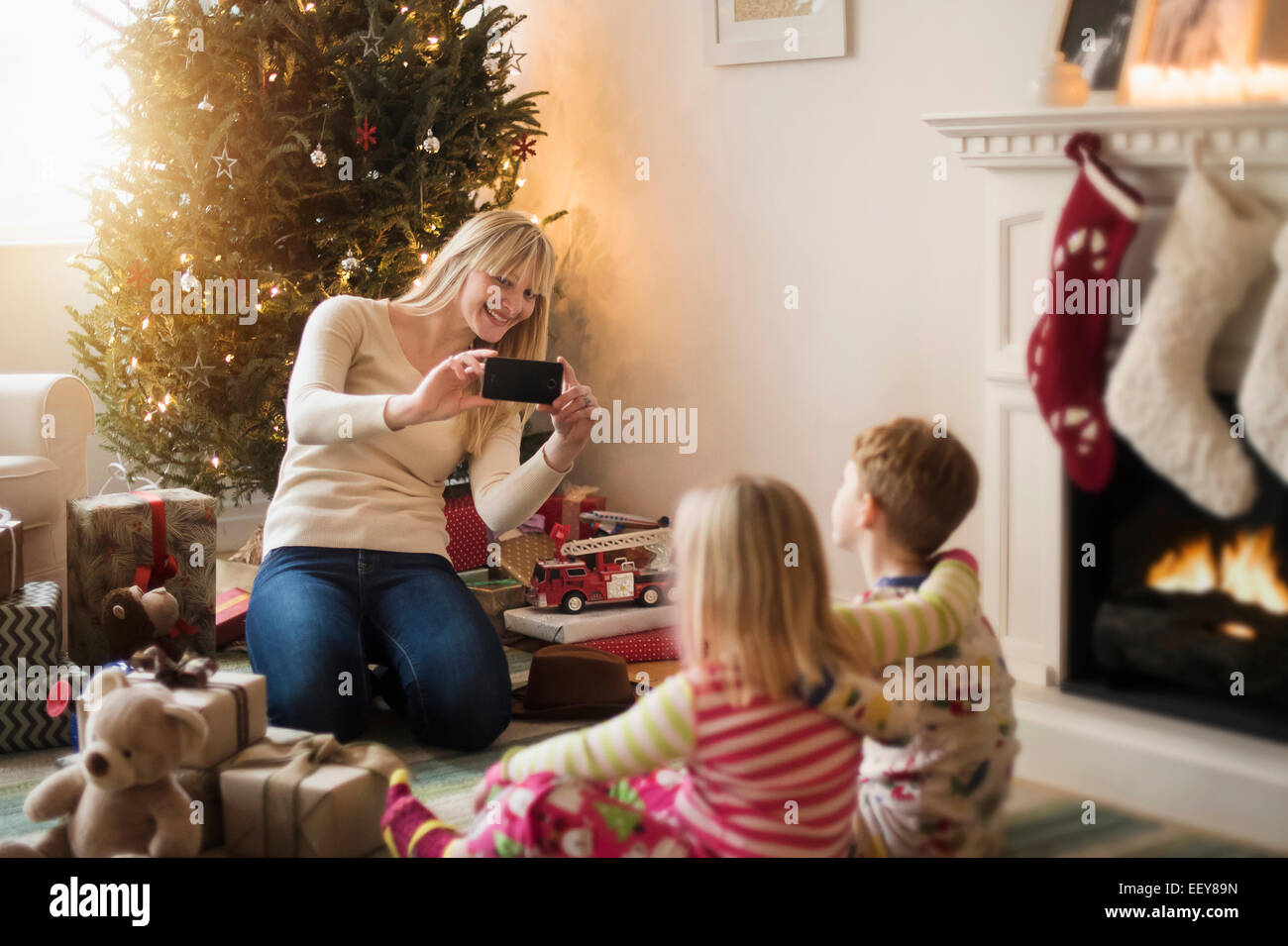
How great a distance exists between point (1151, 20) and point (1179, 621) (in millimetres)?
938

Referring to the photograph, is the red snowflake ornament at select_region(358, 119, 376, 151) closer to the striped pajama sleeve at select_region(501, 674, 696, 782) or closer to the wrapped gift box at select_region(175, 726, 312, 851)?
the wrapped gift box at select_region(175, 726, 312, 851)

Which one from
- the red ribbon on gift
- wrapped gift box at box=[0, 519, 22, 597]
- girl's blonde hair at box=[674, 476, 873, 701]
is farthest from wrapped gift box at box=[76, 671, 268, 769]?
the red ribbon on gift

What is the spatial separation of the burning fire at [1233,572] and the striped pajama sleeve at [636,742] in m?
1.08

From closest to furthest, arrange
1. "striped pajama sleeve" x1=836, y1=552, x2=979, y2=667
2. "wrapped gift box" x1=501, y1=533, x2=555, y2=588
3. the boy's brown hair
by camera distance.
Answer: "striped pajama sleeve" x1=836, y1=552, x2=979, y2=667
the boy's brown hair
"wrapped gift box" x1=501, y1=533, x2=555, y2=588

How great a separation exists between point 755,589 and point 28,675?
1.38 meters

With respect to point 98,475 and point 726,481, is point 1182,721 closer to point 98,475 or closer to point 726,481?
point 726,481

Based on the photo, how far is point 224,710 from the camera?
1.52 metres

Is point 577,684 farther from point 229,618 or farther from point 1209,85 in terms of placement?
point 1209,85

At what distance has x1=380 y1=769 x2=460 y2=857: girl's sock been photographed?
1.35 meters

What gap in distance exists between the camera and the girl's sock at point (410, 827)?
1.35m

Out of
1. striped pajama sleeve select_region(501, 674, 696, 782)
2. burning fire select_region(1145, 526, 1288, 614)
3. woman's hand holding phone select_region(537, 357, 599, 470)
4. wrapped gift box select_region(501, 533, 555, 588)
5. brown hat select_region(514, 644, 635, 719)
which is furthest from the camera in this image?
wrapped gift box select_region(501, 533, 555, 588)

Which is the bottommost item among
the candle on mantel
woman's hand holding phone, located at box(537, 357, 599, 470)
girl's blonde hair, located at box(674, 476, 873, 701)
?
girl's blonde hair, located at box(674, 476, 873, 701)

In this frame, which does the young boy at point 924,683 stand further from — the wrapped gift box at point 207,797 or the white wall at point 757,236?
the white wall at point 757,236

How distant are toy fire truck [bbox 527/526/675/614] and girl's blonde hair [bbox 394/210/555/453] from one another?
1.70ft
